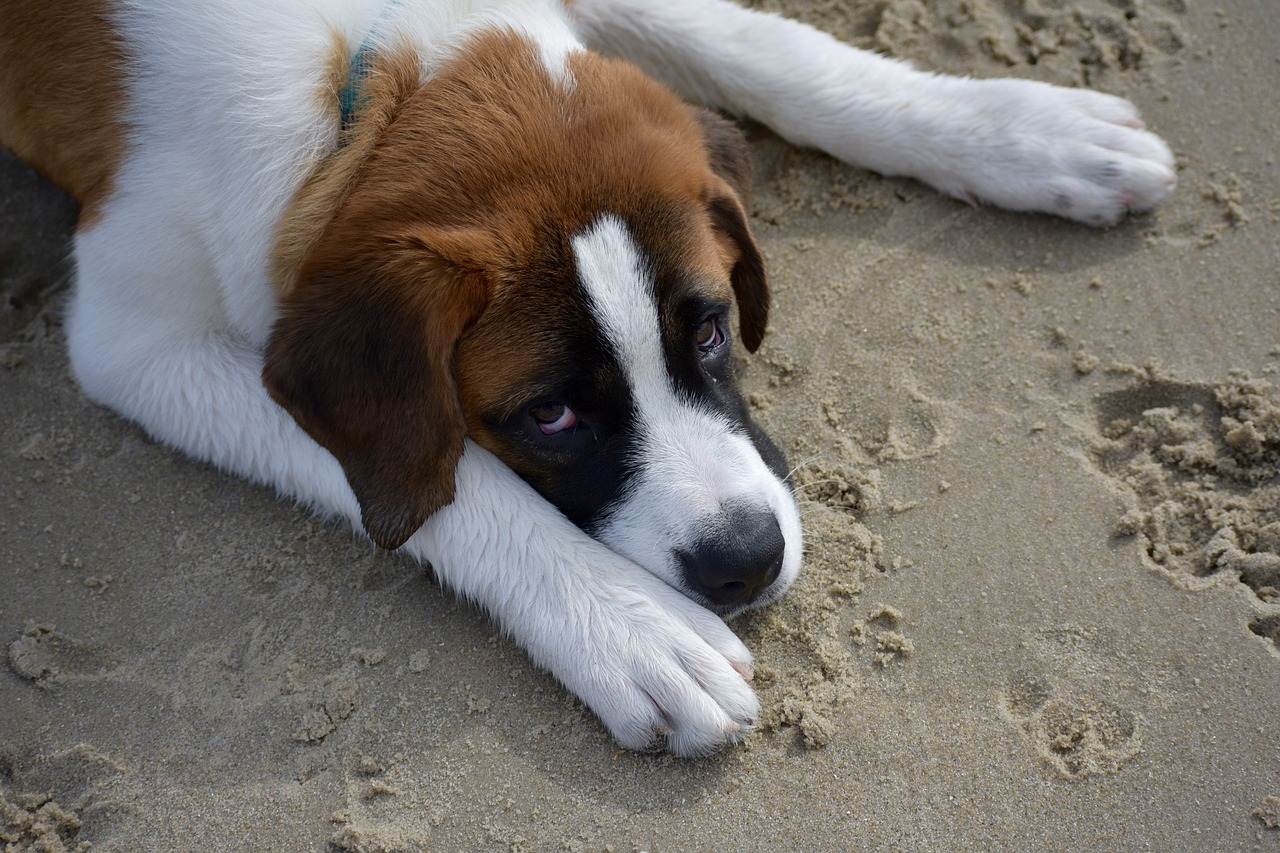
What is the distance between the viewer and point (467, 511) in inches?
106

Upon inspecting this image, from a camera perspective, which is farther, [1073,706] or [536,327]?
[1073,706]

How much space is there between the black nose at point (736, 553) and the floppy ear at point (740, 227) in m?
0.80

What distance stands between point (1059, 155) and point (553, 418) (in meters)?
2.07

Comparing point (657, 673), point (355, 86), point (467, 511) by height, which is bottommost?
point (657, 673)

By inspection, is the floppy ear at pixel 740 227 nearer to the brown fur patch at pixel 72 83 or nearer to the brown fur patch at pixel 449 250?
the brown fur patch at pixel 449 250

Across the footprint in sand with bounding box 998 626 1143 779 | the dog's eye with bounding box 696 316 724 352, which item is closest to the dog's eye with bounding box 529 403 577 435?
the dog's eye with bounding box 696 316 724 352

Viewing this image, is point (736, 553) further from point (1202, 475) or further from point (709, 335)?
point (1202, 475)

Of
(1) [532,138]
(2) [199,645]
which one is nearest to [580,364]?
(1) [532,138]

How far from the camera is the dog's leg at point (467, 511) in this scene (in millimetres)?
2504

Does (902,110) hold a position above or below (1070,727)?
above

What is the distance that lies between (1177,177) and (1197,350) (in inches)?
30.9

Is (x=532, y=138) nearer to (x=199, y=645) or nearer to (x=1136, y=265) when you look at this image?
(x=199, y=645)

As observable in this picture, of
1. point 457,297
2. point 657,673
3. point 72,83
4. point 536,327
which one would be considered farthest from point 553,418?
point 72,83

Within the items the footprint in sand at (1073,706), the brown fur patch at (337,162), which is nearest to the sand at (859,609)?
the footprint in sand at (1073,706)
